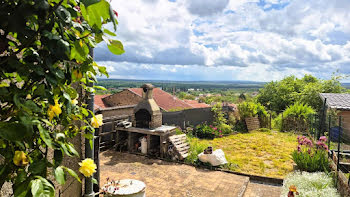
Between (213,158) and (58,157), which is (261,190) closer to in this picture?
(213,158)

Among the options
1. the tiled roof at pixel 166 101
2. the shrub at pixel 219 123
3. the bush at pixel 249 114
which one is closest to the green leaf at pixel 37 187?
the shrub at pixel 219 123

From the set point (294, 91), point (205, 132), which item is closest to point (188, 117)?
point (205, 132)

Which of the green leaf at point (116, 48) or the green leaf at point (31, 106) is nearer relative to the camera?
the green leaf at point (31, 106)

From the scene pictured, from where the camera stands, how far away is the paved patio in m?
5.68

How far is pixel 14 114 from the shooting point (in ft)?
3.61

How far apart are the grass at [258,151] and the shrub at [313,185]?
1304 millimetres

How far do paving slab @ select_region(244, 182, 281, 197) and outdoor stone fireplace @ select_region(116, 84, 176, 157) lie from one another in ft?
10.5

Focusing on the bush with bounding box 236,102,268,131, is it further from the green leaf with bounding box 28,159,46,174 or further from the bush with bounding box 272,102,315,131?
the green leaf with bounding box 28,159,46,174

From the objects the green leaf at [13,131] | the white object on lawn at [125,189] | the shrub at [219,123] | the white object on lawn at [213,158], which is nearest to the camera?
the green leaf at [13,131]

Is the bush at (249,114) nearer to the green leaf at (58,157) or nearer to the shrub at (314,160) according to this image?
the shrub at (314,160)

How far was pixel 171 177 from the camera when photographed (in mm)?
6535

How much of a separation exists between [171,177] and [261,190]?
2436 millimetres

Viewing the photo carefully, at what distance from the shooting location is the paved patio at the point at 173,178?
568 centimetres

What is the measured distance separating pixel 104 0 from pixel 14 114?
70 centimetres
